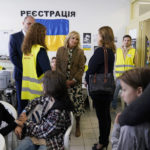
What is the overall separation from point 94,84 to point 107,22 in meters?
2.79

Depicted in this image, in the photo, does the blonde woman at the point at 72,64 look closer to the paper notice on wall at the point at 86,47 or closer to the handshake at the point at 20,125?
the handshake at the point at 20,125

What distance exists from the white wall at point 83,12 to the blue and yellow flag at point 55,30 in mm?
170

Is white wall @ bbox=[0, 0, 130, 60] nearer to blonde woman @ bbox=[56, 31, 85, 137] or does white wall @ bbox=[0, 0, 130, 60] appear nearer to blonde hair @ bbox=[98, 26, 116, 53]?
blonde woman @ bbox=[56, 31, 85, 137]

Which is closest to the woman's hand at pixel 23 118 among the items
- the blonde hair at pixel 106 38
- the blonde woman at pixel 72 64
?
the blonde woman at pixel 72 64

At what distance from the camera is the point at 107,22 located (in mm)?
4344

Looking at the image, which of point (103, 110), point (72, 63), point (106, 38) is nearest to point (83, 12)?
point (72, 63)

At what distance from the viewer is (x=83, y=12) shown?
427 cm

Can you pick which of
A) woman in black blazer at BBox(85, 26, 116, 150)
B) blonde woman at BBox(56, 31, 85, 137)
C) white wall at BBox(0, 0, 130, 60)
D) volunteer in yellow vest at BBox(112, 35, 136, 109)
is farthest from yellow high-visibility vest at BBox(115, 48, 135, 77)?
woman in black blazer at BBox(85, 26, 116, 150)

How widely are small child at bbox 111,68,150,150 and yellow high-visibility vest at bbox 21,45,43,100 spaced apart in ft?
3.81

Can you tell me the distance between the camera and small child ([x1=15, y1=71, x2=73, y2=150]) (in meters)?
1.26

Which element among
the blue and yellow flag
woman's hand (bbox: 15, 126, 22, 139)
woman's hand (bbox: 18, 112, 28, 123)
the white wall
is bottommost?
woman's hand (bbox: 15, 126, 22, 139)

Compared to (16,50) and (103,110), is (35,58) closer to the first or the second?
(16,50)

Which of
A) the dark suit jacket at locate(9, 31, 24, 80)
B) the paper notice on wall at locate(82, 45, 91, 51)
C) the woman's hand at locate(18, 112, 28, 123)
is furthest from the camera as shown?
the paper notice on wall at locate(82, 45, 91, 51)

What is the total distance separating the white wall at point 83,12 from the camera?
416 centimetres
